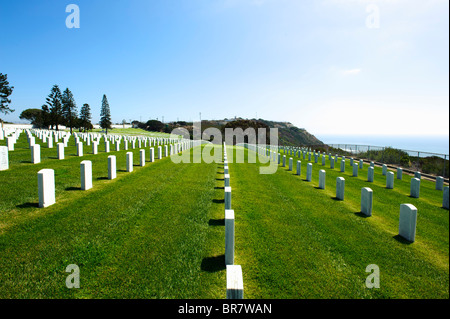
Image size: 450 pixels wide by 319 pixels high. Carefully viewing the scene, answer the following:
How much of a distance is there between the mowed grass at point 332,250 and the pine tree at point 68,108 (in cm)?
7916

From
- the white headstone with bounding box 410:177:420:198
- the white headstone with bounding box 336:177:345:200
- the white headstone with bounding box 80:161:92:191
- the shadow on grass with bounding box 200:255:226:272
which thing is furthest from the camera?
the white headstone with bounding box 410:177:420:198

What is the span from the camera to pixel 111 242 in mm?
4695

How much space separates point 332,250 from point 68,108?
275 ft

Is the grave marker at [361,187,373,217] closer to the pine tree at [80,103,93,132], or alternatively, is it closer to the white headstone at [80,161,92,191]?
the white headstone at [80,161,92,191]

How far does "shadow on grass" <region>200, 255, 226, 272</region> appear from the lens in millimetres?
4003

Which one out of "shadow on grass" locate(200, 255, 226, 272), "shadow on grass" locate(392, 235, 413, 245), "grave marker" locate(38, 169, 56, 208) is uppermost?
"grave marker" locate(38, 169, 56, 208)

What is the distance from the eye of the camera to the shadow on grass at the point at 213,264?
400 centimetres

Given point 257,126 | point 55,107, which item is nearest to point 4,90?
point 55,107

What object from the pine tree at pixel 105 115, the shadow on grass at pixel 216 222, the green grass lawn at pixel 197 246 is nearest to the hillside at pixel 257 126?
the pine tree at pixel 105 115

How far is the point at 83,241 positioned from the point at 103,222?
3.14ft

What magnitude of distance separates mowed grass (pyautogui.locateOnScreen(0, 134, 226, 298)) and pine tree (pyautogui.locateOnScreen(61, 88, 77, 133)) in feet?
247

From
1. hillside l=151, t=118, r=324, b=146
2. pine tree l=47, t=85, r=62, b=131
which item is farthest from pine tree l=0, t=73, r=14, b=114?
hillside l=151, t=118, r=324, b=146
